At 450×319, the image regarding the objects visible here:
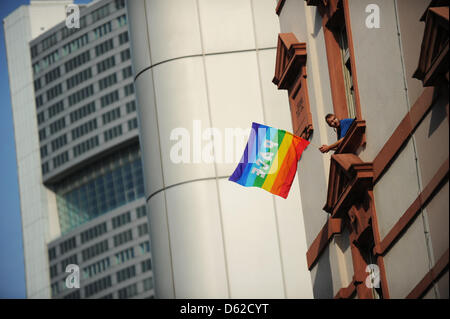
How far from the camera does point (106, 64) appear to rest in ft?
586

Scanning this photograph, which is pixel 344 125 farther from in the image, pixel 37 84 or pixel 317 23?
pixel 37 84

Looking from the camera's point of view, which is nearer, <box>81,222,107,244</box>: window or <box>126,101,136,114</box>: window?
<box>126,101,136,114</box>: window

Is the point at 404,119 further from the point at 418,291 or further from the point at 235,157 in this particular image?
the point at 235,157

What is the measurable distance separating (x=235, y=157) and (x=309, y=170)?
6.81 m

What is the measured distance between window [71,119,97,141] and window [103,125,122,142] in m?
4.10

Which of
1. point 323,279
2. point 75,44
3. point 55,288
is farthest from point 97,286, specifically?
point 323,279

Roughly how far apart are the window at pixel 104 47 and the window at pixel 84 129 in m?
12.0

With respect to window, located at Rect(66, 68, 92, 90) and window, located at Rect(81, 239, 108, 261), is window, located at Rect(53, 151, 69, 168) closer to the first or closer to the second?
window, located at Rect(66, 68, 92, 90)

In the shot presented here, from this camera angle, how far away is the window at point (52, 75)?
187488 mm

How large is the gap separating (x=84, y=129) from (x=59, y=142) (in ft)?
25.9

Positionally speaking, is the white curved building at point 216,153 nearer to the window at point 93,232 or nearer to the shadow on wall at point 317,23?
the shadow on wall at point 317,23

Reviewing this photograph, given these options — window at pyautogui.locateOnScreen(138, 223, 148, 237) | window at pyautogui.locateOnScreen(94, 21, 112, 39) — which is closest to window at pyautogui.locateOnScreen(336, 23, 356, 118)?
window at pyautogui.locateOnScreen(138, 223, 148, 237)

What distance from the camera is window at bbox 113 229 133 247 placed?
17075 cm

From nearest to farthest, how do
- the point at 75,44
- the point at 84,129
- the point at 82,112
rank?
1. the point at 84,129
2. the point at 82,112
3. the point at 75,44
